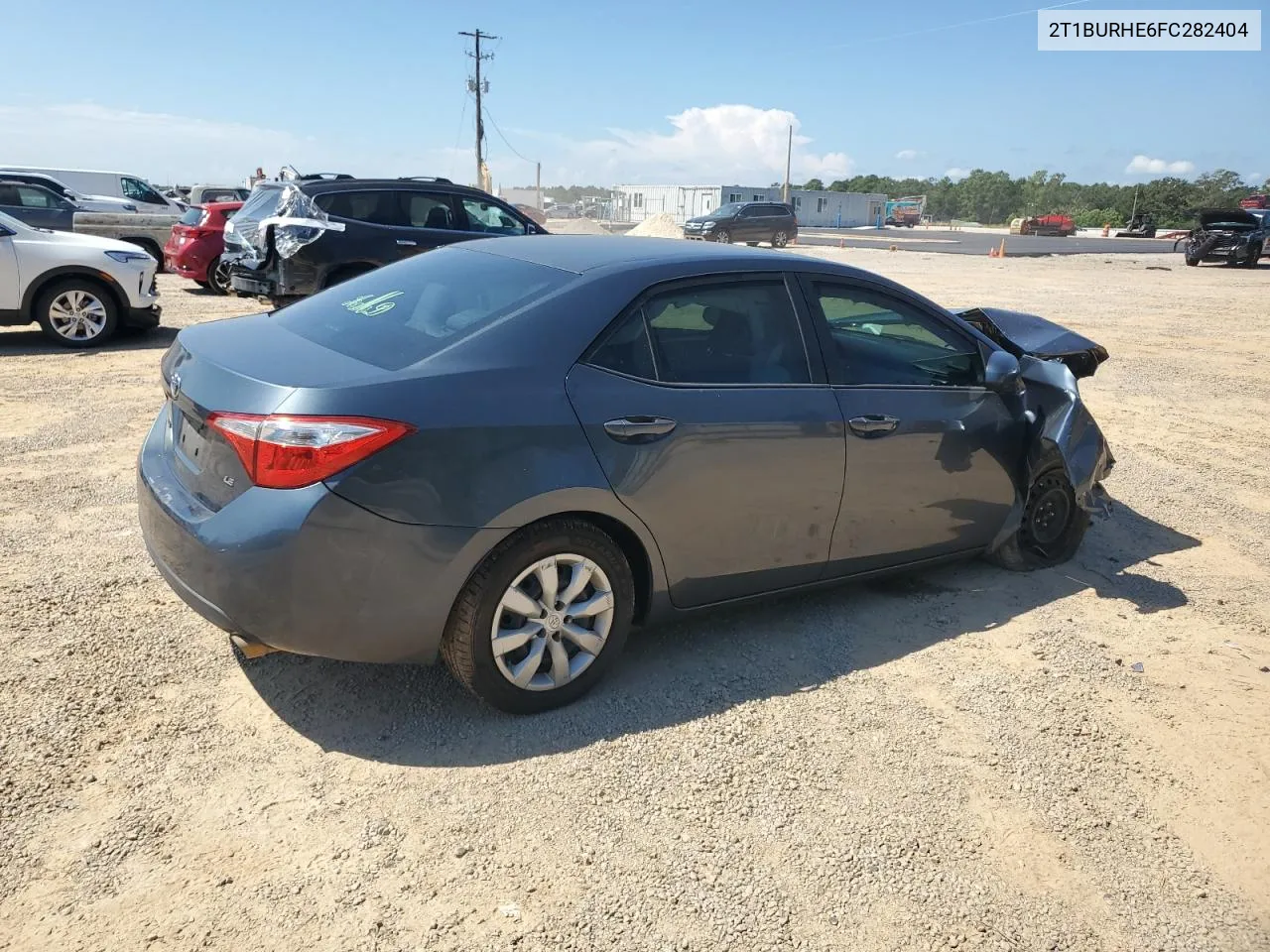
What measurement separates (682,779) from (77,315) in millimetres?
9515

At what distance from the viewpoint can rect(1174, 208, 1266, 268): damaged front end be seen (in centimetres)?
2956

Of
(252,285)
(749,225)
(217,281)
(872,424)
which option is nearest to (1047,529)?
(872,424)

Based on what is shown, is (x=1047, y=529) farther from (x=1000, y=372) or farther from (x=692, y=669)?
(x=692, y=669)

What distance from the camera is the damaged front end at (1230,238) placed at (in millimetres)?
29562

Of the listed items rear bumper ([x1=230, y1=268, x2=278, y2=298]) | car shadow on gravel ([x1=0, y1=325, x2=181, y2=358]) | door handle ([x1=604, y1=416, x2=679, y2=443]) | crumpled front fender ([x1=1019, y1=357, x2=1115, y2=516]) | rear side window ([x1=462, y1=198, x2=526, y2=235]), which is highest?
rear side window ([x1=462, y1=198, x2=526, y2=235])

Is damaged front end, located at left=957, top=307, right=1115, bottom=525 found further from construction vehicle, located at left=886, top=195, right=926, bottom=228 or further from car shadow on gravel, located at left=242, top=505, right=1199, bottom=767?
construction vehicle, located at left=886, top=195, right=926, bottom=228

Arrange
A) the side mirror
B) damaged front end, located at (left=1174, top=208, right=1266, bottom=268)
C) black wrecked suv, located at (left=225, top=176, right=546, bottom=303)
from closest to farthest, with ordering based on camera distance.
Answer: the side mirror → black wrecked suv, located at (left=225, top=176, right=546, bottom=303) → damaged front end, located at (left=1174, top=208, right=1266, bottom=268)

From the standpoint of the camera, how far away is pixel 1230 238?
2959cm

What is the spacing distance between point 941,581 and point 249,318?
11.4ft

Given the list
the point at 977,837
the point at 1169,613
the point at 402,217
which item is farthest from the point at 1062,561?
the point at 402,217

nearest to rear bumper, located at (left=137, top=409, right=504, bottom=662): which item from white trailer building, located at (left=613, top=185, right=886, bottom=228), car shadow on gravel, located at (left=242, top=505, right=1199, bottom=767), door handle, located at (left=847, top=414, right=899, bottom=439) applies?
car shadow on gravel, located at (left=242, top=505, right=1199, bottom=767)

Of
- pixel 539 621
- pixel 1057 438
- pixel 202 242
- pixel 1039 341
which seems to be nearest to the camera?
pixel 539 621

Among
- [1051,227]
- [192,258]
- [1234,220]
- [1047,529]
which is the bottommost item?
[1047,529]

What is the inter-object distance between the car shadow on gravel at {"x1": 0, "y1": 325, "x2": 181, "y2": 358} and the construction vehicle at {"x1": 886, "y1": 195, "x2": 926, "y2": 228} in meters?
78.8
